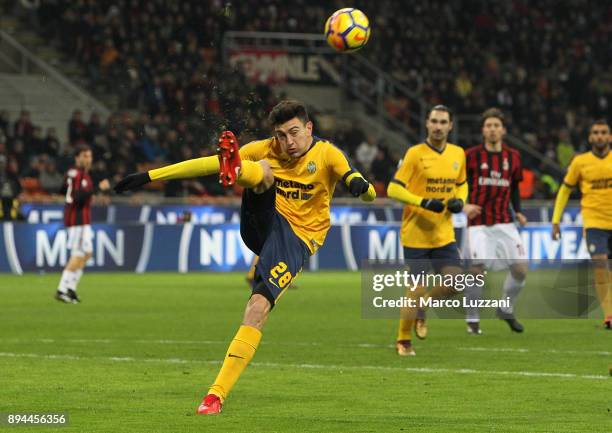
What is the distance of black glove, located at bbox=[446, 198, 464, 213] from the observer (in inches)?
482

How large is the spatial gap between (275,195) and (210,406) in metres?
1.56

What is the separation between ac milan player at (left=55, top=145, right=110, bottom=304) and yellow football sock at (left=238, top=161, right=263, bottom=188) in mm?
10990

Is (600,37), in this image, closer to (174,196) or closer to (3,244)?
(174,196)

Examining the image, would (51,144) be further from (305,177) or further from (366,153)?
(305,177)

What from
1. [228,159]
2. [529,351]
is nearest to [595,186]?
[529,351]

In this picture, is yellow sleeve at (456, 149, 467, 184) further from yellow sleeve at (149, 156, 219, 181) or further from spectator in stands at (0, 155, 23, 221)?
spectator in stands at (0, 155, 23, 221)

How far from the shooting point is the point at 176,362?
11375 millimetres

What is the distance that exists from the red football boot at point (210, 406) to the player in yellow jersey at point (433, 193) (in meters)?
4.26

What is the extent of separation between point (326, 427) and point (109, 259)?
57.3 ft

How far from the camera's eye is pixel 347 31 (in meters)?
13.9

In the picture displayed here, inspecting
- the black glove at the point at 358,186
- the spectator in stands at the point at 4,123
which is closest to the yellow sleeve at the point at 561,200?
the black glove at the point at 358,186

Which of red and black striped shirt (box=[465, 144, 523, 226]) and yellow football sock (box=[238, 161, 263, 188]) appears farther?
red and black striped shirt (box=[465, 144, 523, 226])

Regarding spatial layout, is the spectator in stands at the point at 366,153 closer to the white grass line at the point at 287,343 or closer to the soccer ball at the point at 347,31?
the soccer ball at the point at 347,31

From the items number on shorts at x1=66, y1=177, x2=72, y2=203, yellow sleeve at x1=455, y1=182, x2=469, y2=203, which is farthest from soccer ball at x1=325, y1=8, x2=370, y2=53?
number on shorts at x1=66, y1=177, x2=72, y2=203
